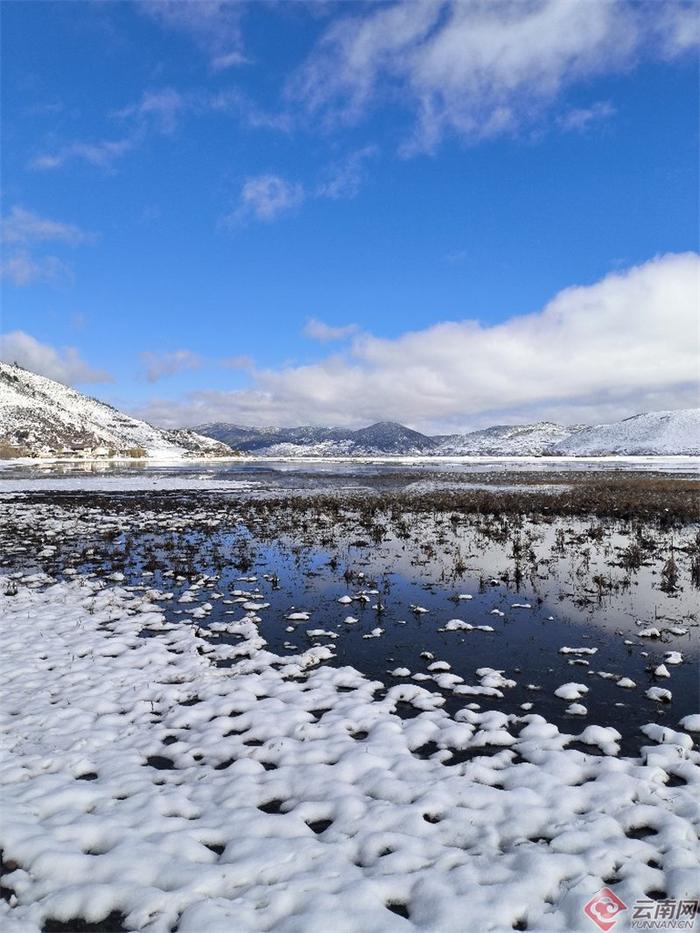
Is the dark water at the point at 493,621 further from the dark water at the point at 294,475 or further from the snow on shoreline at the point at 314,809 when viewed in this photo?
the dark water at the point at 294,475

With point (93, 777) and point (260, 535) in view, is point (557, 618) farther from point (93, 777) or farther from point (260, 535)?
point (260, 535)

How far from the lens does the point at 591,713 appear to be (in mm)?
7559

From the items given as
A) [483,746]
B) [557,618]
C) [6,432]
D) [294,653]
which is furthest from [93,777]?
[6,432]

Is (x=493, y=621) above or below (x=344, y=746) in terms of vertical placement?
above

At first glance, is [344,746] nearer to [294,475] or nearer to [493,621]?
[493,621]

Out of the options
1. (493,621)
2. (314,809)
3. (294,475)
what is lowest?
(314,809)

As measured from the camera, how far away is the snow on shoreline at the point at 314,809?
4.34 metres

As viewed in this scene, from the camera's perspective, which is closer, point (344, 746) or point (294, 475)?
point (344, 746)

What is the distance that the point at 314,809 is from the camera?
555 cm

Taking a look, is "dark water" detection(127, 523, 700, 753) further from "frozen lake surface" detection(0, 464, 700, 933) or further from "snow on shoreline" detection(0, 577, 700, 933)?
"snow on shoreline" detection(0, 577, 700, 933)

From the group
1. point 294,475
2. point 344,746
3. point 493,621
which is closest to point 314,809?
point 344,746

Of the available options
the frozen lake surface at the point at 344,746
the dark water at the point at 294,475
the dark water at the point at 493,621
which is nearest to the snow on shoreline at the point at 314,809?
the frozen lake surface at the point at 344,746

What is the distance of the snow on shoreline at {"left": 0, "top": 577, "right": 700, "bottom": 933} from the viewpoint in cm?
434

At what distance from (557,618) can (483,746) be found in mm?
5992
